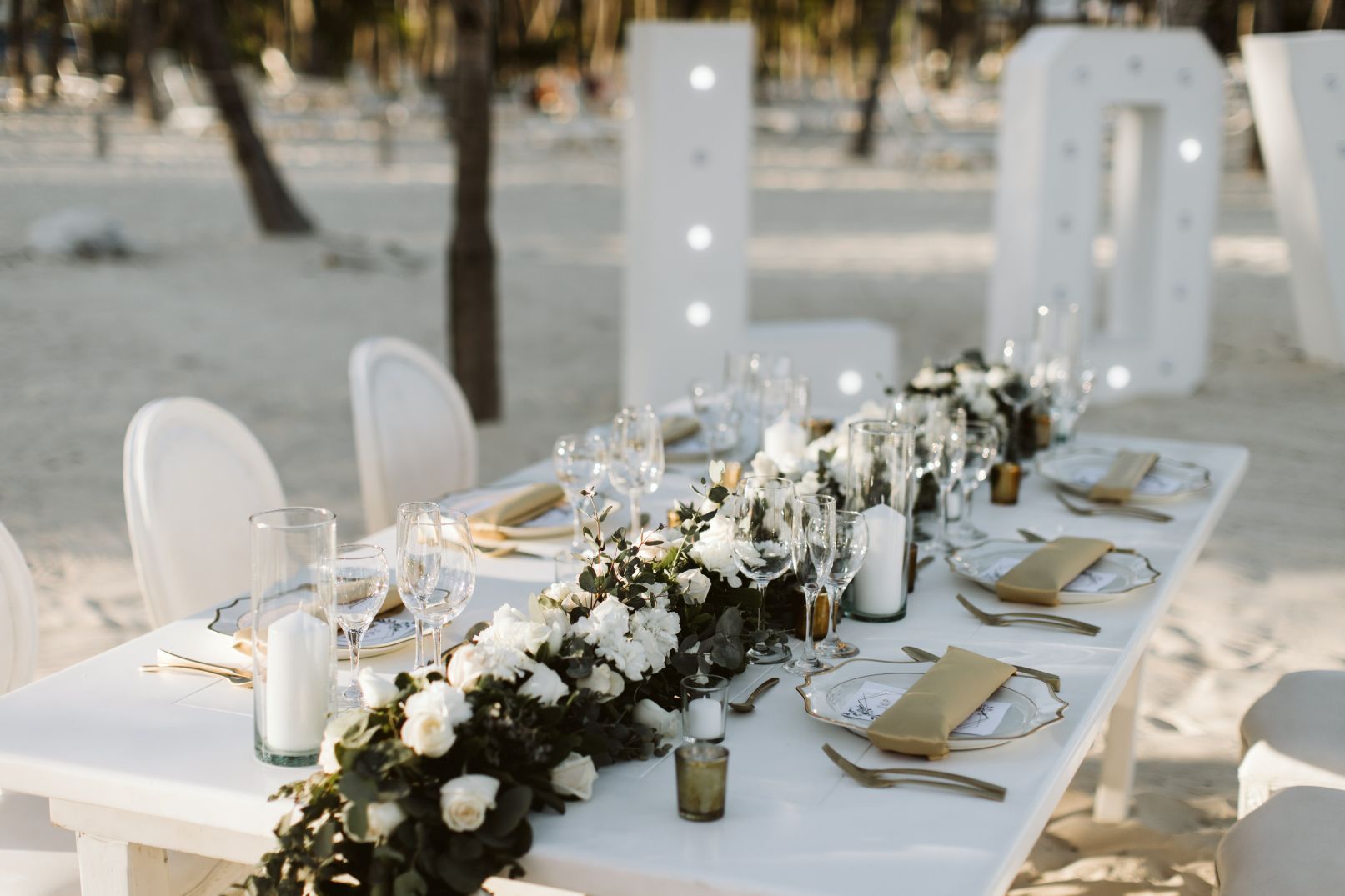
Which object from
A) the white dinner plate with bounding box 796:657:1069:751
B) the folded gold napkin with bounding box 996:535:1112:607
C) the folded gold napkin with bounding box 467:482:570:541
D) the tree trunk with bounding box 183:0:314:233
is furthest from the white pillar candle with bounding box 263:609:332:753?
the tree trunk with bounding box 183:0:314:233

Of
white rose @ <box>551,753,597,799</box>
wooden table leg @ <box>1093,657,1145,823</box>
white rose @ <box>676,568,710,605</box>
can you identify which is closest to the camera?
white rose @ <box>551,753,597,799</box>

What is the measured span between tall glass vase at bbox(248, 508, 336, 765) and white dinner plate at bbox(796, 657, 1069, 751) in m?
0.57

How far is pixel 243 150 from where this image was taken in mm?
10711

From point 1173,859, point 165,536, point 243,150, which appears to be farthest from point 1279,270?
point 165,536

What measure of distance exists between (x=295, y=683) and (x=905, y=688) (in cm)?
75

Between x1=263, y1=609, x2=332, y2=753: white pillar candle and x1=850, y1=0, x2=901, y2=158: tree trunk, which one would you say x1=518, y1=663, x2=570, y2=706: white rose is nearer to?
x1=263, y1=609, x2=332, y2=753: white pillar candle

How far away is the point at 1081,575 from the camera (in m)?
2.25

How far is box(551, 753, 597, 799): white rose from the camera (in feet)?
4.82

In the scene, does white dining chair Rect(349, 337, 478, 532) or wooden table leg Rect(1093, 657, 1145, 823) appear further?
white dining chair Rect(349, 337, 478, 532)

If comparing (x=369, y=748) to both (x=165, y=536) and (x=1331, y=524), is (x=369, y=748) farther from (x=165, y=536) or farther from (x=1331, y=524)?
(x=1331, y=524)

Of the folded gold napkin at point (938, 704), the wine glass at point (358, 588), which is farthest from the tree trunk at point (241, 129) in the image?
the folded gold napkin at point (938, 704)

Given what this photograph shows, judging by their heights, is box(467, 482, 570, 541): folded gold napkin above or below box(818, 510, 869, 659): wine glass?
below

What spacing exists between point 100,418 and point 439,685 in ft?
17.8

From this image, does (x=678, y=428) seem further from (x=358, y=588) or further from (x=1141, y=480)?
(x=358, y=588)
